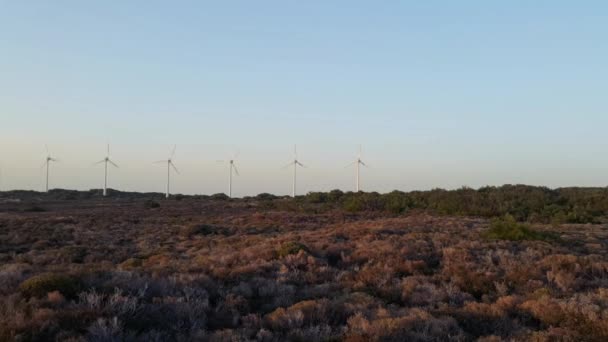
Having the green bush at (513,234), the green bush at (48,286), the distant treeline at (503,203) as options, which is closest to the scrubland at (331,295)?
the green bush at (48,286)

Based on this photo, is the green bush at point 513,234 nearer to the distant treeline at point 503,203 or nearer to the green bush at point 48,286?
the distant treeline at point 503,203

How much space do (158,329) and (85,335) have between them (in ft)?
3.28

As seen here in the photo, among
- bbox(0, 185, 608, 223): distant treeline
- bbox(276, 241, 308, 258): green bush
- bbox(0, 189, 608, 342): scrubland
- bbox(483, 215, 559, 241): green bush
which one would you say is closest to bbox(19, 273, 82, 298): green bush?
bbox(0, 189, 608, 342): scrubland


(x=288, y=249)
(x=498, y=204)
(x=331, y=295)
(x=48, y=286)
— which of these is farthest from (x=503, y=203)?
(x=48, y=286)

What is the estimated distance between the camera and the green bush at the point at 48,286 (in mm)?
8562

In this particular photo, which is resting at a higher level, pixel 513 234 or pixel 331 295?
pixel 513 234

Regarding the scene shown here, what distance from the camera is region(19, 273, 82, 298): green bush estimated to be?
8.56 metres

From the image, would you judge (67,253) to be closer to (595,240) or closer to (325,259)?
(325,259)

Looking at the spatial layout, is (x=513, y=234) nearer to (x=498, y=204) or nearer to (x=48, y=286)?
(x=48, y=286)

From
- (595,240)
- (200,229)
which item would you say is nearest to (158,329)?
(595,240)

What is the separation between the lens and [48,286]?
8680mm

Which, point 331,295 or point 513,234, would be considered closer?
point 331,295

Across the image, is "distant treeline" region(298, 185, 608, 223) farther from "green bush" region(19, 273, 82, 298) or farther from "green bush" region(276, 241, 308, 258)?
"green bush" region(19, 273, 82, 298)

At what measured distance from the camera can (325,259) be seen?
15734mm
